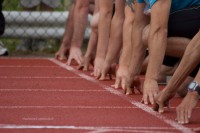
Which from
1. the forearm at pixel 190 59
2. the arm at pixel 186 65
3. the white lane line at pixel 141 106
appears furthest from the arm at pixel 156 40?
the forearm at pixel 190 59

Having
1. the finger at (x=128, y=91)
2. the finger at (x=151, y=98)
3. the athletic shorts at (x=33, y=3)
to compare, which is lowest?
the athletic shorts at (x=33, y=3)

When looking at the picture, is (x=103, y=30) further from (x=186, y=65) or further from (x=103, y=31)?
(x=186, y=65)

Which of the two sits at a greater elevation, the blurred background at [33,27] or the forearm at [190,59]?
the forearm at [190,59]

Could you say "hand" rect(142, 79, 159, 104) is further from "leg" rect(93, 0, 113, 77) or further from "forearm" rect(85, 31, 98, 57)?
"forearm" rect(85, 31, 98, 57)

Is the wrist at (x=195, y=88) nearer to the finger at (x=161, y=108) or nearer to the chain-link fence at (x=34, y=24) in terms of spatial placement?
the finger at (x=161, y=108)

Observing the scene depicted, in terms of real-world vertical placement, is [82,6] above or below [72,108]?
above

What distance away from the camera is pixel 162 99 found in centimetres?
633

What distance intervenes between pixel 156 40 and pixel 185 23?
0.74m

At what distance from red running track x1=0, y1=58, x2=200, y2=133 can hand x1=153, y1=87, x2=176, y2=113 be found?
5 centimetres

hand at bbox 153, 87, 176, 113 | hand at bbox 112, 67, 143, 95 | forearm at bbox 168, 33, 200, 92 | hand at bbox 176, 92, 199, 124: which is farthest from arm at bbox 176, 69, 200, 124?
hand at bbox 112, 67, 143, 95

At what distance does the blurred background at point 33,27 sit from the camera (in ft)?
41.9

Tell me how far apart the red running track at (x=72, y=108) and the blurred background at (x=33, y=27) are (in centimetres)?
308

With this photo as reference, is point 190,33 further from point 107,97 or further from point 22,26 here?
point 22,26

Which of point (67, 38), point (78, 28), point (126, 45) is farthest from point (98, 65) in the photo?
point (67, 38)
